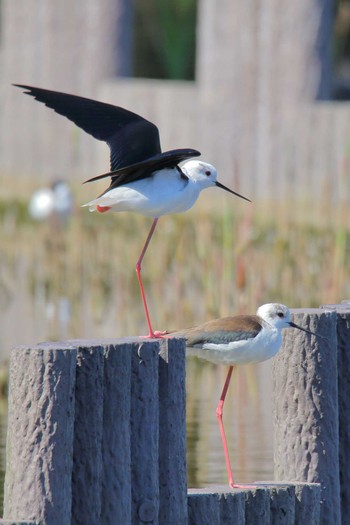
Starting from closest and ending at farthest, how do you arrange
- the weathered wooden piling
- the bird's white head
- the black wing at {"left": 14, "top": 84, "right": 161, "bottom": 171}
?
the weathered wooden piling < the black wing at {"left": 14, "top": 84, "right": 161, "bottom": 171} < the bird's white head

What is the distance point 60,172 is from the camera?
22328 mm

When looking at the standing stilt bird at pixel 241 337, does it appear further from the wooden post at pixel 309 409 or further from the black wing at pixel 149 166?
the black wing at pixel 149 166

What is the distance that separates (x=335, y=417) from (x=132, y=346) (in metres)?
1.36

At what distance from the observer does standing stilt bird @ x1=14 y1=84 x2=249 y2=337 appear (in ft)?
20.8

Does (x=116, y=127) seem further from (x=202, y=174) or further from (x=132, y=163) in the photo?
(x=202, y=174)

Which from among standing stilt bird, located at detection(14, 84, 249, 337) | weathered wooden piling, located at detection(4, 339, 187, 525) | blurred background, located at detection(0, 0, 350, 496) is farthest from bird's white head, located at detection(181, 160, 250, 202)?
blurred background, located at detection(0, 0, 350, 496)

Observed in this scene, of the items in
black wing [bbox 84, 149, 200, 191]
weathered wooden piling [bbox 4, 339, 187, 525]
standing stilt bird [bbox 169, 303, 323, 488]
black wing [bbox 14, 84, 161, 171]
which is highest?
black wing [bbox 14, 84, 161, 171]

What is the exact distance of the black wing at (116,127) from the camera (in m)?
6.45

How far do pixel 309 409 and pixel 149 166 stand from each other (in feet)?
3.95

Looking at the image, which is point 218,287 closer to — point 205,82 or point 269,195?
point 269,195

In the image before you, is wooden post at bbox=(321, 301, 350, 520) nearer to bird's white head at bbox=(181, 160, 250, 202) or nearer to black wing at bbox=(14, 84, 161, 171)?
bird's white head at bbox=(181, 160, 250, 202)

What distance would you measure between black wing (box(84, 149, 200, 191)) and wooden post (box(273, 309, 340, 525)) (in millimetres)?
797

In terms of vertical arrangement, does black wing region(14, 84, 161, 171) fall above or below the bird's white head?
above

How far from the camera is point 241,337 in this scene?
614 centimetres
